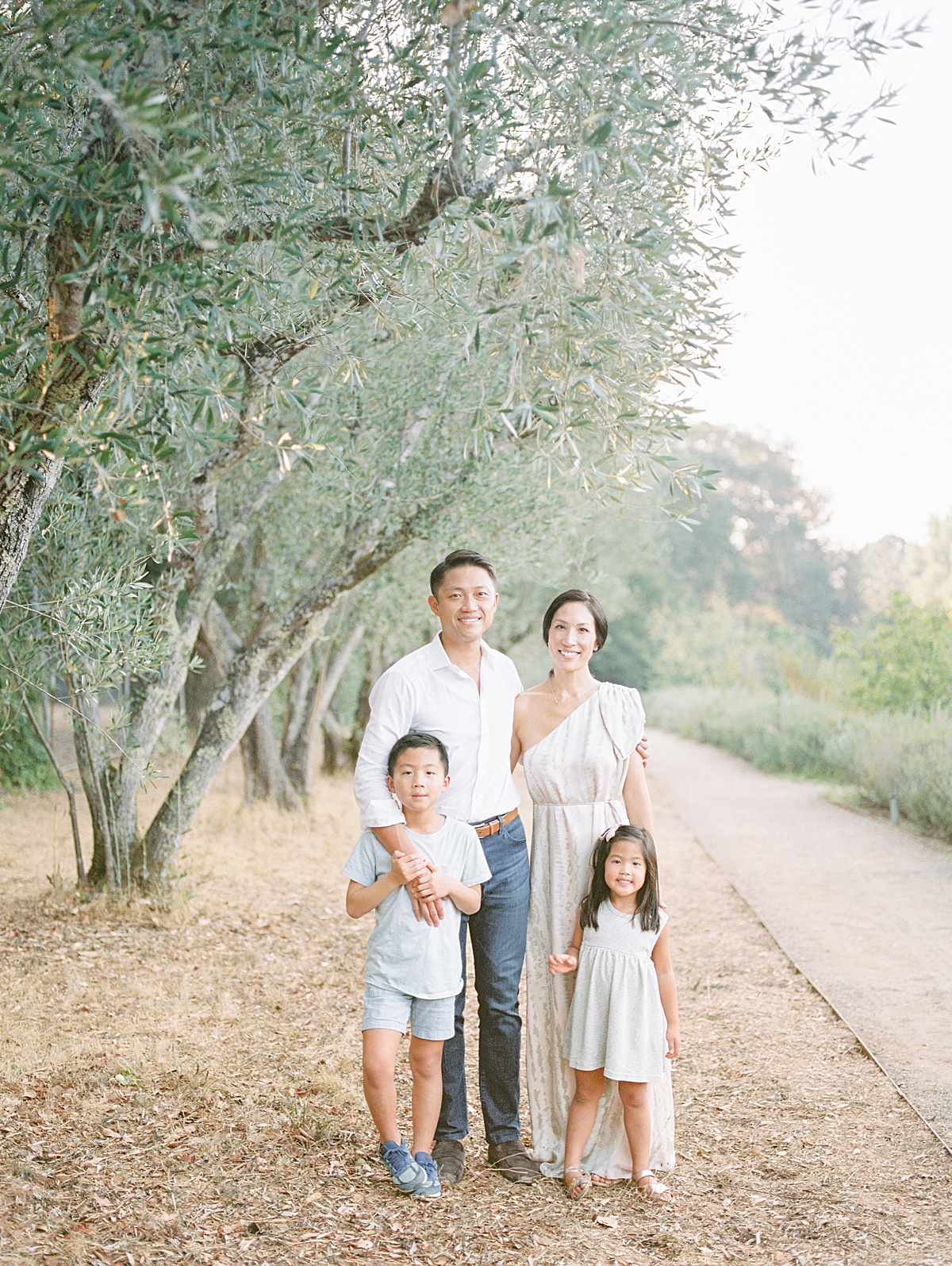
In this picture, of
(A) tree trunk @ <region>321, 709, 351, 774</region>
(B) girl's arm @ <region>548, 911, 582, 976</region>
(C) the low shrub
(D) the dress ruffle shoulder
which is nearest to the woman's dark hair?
(D) the dress ruffle shoulder

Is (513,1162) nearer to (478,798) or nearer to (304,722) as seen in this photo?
(478,798)

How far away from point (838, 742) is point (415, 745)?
1565 cm

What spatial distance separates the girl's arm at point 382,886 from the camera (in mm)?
3721

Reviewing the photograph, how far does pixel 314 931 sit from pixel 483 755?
5.02 metres

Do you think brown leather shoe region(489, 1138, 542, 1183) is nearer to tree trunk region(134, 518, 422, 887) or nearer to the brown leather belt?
the brown leather belt

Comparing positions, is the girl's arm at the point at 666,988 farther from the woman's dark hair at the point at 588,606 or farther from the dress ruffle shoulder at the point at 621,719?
the woman's dark hair at the point at 588,606

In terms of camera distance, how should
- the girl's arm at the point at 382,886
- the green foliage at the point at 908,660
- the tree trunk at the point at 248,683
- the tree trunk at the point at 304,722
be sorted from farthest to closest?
the green foliage at the point at 908,660 < the tree trunk at the point at 304,722 < the tree trunk at the point at 248,683 < the girl's arm at the point at 382,886

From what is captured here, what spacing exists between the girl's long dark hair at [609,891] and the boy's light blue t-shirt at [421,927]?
1.39 ft

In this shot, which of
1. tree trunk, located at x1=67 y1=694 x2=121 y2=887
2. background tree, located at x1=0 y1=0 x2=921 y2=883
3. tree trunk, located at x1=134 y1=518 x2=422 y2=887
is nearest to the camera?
background tree, located at x1=0 y1=0 x2=921 y2=883

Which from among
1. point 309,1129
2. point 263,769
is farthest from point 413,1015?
point 263,769

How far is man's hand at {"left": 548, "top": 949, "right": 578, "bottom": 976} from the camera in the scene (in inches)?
160

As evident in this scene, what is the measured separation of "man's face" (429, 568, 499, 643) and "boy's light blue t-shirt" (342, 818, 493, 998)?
697 mm

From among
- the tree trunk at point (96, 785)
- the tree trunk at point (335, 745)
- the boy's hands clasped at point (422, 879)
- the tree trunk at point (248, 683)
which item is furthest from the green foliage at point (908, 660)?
the boy's hands clasped at point (422, 879)

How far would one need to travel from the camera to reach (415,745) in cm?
378
